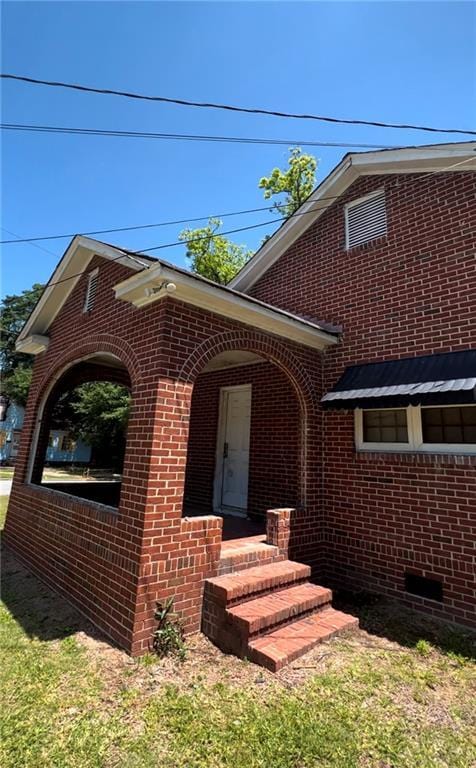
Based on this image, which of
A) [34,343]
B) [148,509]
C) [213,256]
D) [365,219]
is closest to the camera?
[148,509]

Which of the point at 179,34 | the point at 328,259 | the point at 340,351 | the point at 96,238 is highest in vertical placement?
the point at 179,34

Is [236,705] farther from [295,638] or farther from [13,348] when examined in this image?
[13,348]

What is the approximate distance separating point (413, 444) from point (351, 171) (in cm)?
493

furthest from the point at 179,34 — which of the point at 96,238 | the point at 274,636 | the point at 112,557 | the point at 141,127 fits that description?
the point at 274,636

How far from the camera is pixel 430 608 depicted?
4543mm

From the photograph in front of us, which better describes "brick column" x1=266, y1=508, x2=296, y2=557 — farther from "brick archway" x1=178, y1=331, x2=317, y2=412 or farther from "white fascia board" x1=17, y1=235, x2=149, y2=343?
"white fascia board" x1=17, y1=235, x2=149, y2=343

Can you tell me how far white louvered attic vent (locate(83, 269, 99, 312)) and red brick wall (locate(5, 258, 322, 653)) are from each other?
29 centimetres

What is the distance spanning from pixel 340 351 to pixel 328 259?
193 cm

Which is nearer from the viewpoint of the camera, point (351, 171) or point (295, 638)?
point (295, 638)

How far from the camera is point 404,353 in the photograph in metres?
5.31

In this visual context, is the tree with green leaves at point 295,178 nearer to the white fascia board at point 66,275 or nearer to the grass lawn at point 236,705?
the white fascia board at point 66,275

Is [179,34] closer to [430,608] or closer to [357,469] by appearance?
[357,469]

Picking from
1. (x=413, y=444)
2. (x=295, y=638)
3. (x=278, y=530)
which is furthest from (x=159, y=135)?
(x=295, y=638)

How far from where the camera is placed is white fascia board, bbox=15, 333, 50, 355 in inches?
293
